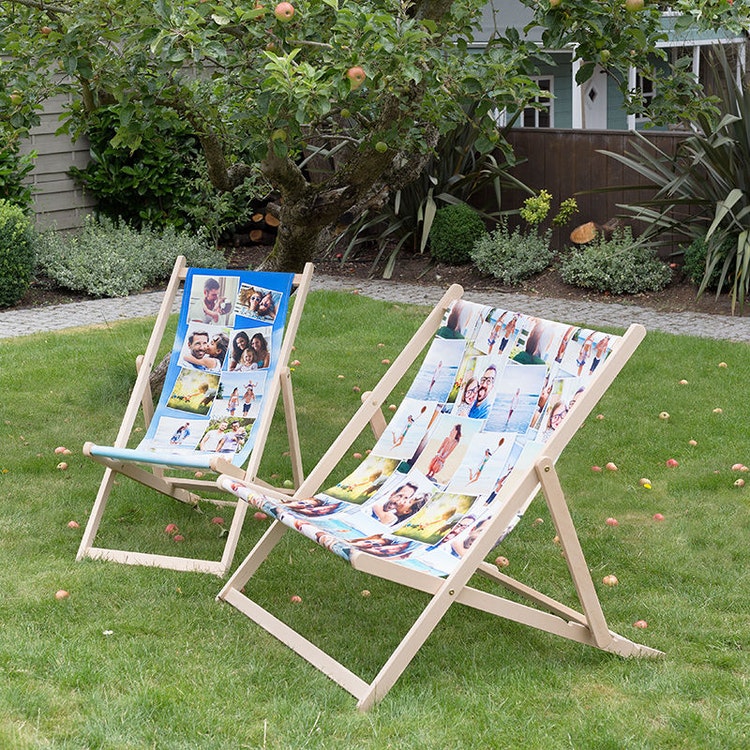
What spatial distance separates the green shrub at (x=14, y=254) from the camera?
8.49 m

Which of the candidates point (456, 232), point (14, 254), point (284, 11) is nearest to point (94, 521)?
point (284, 11)

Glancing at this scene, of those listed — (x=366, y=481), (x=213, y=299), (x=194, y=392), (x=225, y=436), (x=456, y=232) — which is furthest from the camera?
(x=456, y=232)

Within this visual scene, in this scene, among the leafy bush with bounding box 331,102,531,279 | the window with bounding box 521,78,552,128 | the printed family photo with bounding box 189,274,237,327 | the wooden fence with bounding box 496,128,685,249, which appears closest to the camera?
the printed family photo with bounding box 189,274,237,327

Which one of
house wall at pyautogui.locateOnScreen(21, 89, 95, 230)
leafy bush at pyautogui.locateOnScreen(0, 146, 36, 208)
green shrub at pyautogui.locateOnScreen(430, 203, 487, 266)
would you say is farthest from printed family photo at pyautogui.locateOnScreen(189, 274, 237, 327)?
house wall at pyautogui.locateOnScreen(21, 89, 95, 230)

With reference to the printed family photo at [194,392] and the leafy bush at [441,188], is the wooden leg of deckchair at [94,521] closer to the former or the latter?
the printed family photo at [194,392]

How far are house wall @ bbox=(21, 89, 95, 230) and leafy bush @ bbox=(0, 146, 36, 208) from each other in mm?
301

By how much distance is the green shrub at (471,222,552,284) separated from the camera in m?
9.02

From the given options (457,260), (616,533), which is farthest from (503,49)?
(457,260)

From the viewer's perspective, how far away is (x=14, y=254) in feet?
28.0

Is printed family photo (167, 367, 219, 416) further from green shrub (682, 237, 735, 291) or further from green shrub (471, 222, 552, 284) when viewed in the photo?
green shrub (471, 222, 552, 284)

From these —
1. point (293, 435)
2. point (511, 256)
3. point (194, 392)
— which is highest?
point (194, 392)

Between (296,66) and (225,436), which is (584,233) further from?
(296,66)

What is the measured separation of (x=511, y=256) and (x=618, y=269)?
1051 mm

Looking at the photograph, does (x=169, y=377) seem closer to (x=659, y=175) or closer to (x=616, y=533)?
(x=616, y=533)
